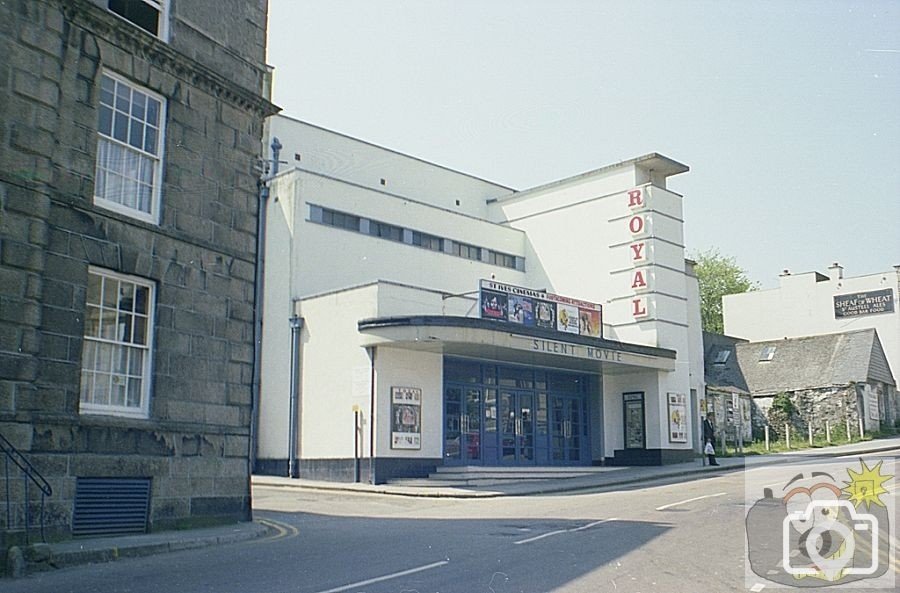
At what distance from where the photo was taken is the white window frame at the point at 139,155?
570 inches

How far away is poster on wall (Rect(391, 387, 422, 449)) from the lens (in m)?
26.5

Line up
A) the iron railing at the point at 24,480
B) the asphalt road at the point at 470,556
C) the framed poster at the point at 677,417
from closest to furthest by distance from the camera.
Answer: the asphalt road at the point at 470,556 → the iron railing at the point at 24,480 → the framed poster at the point at 677,417

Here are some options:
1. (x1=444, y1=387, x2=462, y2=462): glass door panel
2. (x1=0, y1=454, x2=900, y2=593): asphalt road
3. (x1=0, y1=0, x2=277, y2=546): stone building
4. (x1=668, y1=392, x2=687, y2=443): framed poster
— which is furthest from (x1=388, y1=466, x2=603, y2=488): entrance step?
(x1=0, y1=0, x2=277, y2=546): stone building

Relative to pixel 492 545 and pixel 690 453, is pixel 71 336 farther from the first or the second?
pixel 690 453

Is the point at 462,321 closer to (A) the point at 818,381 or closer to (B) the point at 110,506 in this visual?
(B) the point at 110,506

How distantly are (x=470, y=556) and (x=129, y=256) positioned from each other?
7.45 metres

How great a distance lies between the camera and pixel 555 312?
30.3 metres

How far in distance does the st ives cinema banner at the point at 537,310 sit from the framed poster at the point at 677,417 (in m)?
4.65

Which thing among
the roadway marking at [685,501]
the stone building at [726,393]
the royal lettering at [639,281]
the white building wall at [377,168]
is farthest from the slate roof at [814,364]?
the roadway marking at [685,501]

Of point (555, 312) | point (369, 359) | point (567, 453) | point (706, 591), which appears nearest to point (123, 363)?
point (706, 591)

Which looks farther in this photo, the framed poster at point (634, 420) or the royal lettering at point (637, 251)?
the royal lettering at point (637, 251)

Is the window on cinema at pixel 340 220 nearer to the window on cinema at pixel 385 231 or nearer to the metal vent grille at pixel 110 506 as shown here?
the window on cinema at pixel 385 231

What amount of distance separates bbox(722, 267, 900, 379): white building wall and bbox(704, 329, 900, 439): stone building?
17.9ft

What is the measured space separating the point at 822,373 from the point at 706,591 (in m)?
42.8
